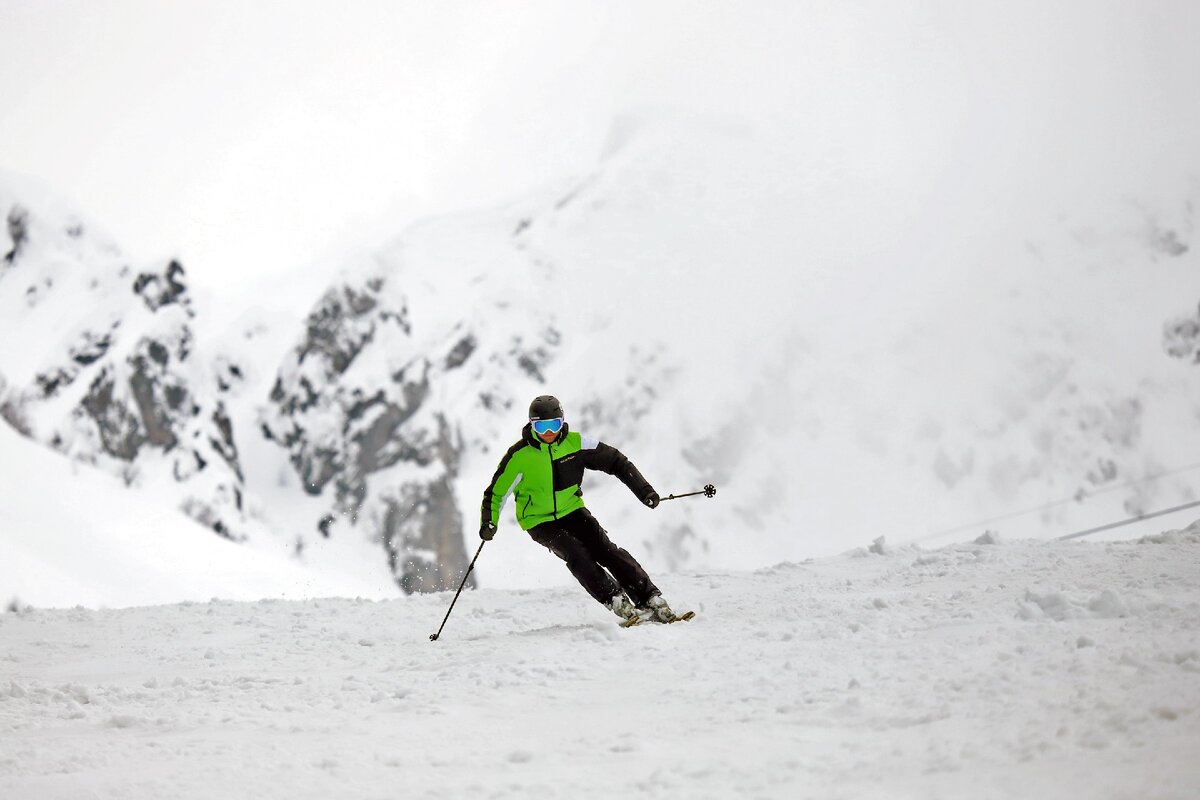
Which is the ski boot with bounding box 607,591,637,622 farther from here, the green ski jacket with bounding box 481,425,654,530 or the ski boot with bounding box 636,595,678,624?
the green ski jacket with bounding box 481,425,654,530

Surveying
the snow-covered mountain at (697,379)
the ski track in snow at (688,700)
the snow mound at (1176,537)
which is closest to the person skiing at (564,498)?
the ski track in snow at (688,700)

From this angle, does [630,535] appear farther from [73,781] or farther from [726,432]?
[73,781]

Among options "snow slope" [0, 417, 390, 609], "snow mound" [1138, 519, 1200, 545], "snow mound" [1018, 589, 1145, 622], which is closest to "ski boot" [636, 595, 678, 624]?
"snow mound" [1018, 589, 1145, 622]

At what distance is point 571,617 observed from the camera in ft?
26.5

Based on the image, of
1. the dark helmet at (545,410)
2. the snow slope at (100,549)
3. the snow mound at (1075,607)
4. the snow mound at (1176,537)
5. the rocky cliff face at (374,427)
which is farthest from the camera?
the rocky cliff face at (374,427)

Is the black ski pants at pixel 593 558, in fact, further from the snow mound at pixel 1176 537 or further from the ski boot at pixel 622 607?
the snow mound at pixel 1176 537

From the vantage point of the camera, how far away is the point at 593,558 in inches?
289

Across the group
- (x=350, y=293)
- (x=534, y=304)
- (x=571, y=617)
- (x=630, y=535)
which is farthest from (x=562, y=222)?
(x=571, y=617)

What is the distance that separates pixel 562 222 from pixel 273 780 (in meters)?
163

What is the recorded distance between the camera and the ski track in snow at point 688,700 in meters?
3.41

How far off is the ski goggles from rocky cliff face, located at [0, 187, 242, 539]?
85026mm

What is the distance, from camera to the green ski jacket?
7.32 m

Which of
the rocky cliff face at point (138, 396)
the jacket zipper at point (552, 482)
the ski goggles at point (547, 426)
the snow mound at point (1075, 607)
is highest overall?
the rocky cliff face at point (138, 396)

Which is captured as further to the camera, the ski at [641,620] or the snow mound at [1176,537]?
the snow mound at [1176,537]
